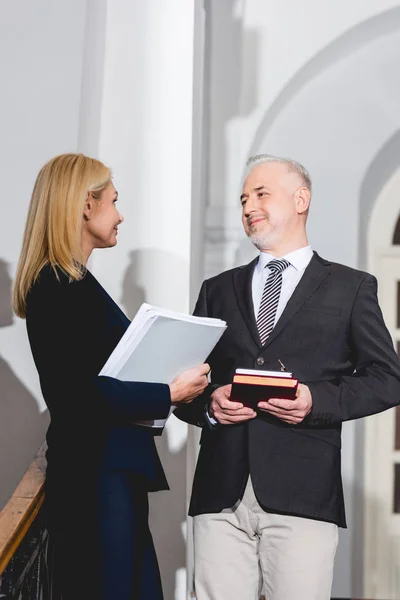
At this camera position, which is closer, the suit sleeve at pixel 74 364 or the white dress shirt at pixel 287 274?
the suit sleeve at pixel 74 364

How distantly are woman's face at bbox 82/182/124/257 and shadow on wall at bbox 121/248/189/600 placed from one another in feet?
4.98

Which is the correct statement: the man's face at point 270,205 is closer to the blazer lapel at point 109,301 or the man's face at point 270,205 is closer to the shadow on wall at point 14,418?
the blazer lapel at point 109,301

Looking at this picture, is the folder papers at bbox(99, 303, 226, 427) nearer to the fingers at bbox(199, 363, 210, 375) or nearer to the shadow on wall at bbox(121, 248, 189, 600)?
the fingers at bbox(199, 363, 210, 375)

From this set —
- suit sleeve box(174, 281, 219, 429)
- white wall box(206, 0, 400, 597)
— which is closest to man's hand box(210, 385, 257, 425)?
suit sleeve box(174, 281, 219, 429)

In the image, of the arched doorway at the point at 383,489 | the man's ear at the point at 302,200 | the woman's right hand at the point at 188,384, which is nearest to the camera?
the woman's right hand at the point at 188,384

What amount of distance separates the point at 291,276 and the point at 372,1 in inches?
156

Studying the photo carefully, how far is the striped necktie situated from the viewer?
129 inches

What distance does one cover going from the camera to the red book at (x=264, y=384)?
2.91 metres

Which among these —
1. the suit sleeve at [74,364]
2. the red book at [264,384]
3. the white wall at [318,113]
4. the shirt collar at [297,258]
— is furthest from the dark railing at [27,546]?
the white wall at [318,113]

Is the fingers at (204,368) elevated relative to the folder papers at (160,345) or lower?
lower

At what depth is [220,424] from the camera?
327 centimetres

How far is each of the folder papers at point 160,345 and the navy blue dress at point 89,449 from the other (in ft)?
0.17

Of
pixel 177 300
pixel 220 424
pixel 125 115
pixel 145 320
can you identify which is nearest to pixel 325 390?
pixel 220 424

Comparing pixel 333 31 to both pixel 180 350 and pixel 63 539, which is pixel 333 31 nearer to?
pixel 180 350
